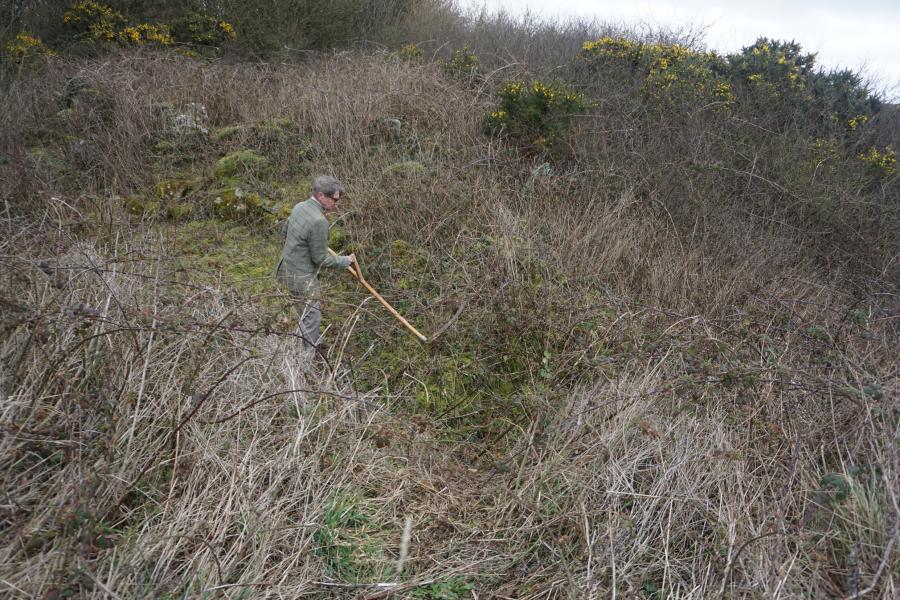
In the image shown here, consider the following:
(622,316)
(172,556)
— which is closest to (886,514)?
(622,316)

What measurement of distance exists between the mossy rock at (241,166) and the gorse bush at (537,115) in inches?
115

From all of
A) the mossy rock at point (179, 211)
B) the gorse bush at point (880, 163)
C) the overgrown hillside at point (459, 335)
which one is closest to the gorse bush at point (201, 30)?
the overgrown hillside at point (459, 335)

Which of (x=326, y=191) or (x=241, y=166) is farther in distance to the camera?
(x=241, y=166)

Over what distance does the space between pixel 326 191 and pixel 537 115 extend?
3.81 meters

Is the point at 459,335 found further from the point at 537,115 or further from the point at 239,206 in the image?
the point at 537,115

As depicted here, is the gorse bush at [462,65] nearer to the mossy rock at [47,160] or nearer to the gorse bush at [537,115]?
the gorse bush at [537,115]

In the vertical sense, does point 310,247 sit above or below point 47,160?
above

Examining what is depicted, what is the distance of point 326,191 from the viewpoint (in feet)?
15.9

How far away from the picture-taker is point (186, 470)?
9.39ft

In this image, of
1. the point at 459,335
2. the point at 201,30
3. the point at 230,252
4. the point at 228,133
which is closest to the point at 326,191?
the point at 459,335

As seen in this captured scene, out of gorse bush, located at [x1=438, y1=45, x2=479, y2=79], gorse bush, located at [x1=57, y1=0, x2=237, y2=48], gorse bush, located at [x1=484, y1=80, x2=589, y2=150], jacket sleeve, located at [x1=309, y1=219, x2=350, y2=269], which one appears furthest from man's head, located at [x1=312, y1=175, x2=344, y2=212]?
gorse bush, located at [x1=57, y1=0, x2=237, y2=48]

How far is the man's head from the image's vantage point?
484 centimetres

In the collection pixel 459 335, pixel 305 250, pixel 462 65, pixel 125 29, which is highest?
pixel 462 65

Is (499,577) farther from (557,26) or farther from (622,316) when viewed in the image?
(557,26)
